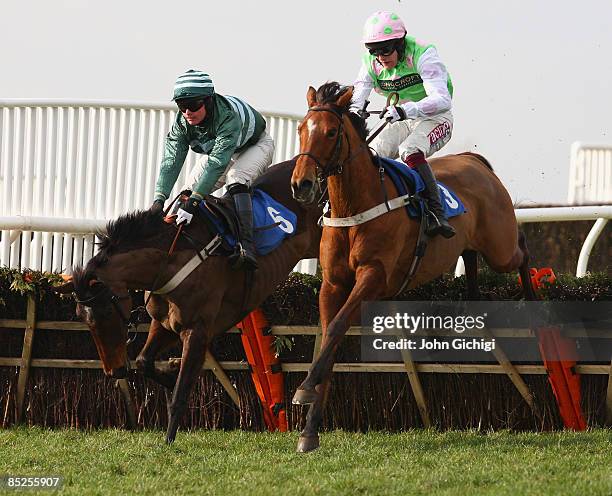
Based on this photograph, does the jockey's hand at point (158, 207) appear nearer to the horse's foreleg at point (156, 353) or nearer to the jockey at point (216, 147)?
the jockey at point (216, 147)

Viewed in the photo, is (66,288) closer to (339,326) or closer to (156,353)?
(156,353)

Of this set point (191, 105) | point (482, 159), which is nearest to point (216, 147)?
point (191, 105)

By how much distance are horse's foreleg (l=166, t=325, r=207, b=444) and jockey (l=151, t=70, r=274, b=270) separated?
557 millimetres

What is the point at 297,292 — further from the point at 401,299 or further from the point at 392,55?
the point at 392,55

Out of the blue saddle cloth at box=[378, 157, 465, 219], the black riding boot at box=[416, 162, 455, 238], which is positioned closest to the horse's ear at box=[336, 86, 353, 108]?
the blue saddle cloth at box=[378, 157, 465, 219]

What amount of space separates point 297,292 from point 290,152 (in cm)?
172

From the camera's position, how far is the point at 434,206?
25.2 feet

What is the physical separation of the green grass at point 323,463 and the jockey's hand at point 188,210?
1.33 meters

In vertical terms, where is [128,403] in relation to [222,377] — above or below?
below

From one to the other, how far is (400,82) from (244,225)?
1.36 metres

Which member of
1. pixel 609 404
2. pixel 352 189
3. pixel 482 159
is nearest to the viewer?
pixel 352 189

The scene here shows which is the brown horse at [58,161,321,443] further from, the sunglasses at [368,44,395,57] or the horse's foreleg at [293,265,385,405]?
the sunglasses at [368,44,395,57]

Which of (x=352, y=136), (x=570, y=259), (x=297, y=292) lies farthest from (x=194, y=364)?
(x=570, y=259)

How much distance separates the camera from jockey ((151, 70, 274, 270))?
7.70 m
